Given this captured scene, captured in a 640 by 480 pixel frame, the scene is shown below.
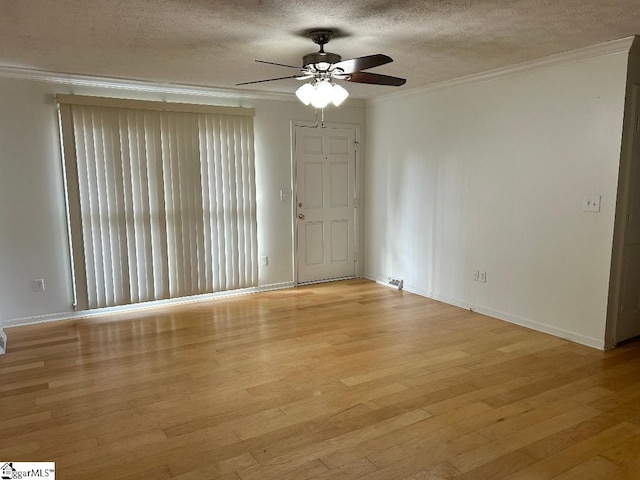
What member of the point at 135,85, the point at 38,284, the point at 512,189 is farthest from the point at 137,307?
the point at 512,189

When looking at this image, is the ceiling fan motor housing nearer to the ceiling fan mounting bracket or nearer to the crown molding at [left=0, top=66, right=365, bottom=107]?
→ the ceiling fan mounting bracket

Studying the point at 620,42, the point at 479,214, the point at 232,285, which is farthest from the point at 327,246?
the point at 620,42

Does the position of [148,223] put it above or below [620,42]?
below

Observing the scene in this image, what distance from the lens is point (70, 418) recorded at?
2.81m

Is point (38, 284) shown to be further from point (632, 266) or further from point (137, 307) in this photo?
point (632, 266)

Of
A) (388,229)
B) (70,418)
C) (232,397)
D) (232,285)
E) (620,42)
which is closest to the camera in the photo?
(70,418)

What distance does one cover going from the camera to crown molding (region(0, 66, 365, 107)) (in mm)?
4323

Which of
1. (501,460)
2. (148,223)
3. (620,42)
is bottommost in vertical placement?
(501,460)

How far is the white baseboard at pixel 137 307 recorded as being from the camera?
4.62m

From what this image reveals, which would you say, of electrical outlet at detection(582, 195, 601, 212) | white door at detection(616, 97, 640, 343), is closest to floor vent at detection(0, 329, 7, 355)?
electrical outlet at detection(582, 195, 601, 212)

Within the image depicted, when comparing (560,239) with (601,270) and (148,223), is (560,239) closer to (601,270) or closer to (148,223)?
(601,270)

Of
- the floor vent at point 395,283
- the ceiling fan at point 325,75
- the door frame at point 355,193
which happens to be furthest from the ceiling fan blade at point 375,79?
the floor vent at point 395,283

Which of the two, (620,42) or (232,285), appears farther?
Result: (232,285)

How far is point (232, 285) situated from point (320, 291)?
3.53 feet
